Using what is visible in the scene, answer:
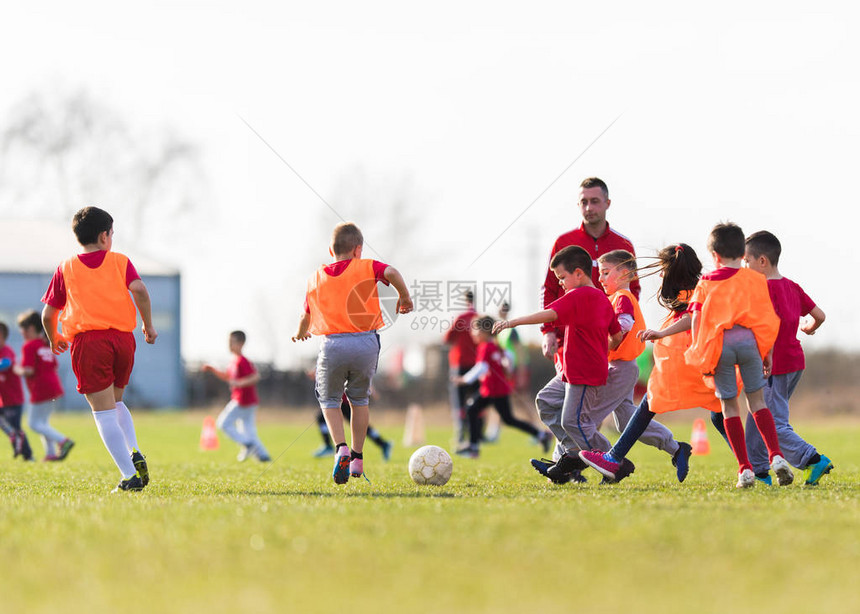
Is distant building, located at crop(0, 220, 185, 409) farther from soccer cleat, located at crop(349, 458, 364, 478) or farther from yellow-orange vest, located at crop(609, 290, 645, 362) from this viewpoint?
yellow-orange vest, located at crop(609, 290, 645, 362)

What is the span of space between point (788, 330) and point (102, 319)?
4.97m

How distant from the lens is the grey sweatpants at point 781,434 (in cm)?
738

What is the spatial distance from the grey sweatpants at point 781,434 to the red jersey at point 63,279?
14.8ft

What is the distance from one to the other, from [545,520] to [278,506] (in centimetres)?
160

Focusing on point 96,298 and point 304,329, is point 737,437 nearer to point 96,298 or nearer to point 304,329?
point 304,329

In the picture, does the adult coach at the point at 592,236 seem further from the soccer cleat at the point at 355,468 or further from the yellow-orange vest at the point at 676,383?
the soccer cleat at the point at 355,468

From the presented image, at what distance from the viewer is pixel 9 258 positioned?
35.1 m

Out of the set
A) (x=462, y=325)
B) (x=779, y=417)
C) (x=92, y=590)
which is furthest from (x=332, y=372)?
(x=462, y=325)

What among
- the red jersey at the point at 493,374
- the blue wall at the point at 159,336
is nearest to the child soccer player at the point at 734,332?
the red jersey at the point at 493,374

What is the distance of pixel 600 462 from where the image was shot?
7.16 meters

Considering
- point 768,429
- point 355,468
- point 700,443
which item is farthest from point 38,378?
point 768,429

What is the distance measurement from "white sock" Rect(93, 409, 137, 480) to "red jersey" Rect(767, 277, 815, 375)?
476 cm

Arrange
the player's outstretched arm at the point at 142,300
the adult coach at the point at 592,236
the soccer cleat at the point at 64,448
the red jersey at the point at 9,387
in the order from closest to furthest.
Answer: the player's outstretched arm at the point at 142,300, the adult coach at the point at 592,236, the soccer cleat at the point at 64,448, the red jersey at the point at 9,387

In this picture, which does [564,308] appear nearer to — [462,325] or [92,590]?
[92,590]
